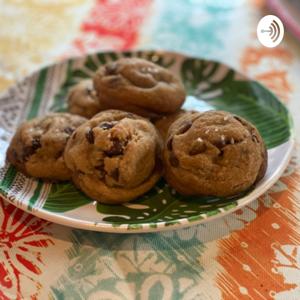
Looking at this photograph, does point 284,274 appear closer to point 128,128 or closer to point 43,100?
point 128,128

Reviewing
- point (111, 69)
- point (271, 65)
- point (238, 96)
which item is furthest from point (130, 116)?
point (271, 65)

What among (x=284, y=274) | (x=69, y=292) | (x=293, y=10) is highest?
(x=293, y=10)

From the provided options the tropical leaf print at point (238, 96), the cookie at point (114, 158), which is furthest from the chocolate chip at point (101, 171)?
the tropical leaf print at point (238, 96)

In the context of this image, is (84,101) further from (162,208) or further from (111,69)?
(162,208)

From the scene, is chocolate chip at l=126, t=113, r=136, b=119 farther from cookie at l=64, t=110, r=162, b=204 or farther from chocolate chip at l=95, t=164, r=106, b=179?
chocolate chip at l=95, t=164, r=106, b=179

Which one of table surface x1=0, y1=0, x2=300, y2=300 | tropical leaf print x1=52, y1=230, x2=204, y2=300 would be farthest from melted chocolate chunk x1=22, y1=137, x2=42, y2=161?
tropical leaf print x1=52, y1=230, x2=204, y2=300

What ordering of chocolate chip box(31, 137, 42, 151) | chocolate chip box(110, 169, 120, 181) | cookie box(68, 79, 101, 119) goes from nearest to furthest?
chocolate chip box(110, 169, 120, 181) < chocolate chip box(31, 137, 42, 151) < cookie box(68, 79, 101, 119)

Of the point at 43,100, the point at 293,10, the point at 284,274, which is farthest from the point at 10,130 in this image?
the point at 293,10

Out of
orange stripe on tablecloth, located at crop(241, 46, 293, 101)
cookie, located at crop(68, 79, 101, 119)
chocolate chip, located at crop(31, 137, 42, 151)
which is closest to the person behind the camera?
chocolate chip, located at crop(31, 137, 42, 151)
